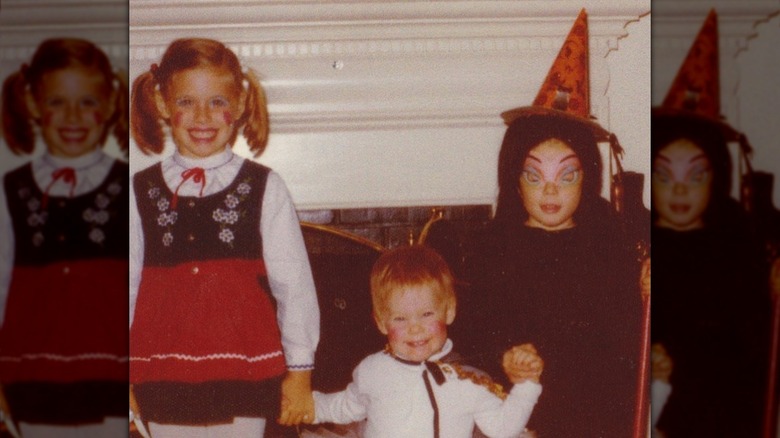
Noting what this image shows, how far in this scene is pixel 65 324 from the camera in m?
1.85

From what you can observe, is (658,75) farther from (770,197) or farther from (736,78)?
(770,197)

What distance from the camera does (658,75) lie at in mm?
1900

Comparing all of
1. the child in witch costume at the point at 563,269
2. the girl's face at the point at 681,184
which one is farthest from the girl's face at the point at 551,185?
the girl's face at the point at 681,184

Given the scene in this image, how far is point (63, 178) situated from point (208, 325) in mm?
452

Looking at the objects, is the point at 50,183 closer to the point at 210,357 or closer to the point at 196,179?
the point at 196,179

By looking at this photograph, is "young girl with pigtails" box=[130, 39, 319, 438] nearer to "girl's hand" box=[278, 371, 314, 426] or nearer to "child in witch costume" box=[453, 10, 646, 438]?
"girl's hand" box=[278, 371, 314, 426]

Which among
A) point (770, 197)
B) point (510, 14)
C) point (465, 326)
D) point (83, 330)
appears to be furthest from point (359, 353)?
point (770, 197)

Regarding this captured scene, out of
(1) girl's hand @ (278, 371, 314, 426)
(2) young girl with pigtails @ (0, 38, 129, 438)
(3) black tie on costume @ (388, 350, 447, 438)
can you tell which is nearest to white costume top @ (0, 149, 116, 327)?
(2) young girl with pigtails @ (0, 38, 129, 438)

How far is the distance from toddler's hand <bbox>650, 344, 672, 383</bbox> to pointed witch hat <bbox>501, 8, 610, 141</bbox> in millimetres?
534

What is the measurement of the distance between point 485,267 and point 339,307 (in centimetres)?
33

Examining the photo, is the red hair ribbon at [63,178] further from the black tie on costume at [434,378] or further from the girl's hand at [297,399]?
the black tie on costume at [434,378]

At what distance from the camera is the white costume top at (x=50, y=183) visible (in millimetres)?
1859

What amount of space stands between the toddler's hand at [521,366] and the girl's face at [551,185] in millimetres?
284

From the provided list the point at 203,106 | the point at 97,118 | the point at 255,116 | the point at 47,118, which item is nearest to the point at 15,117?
the point at 47,118
